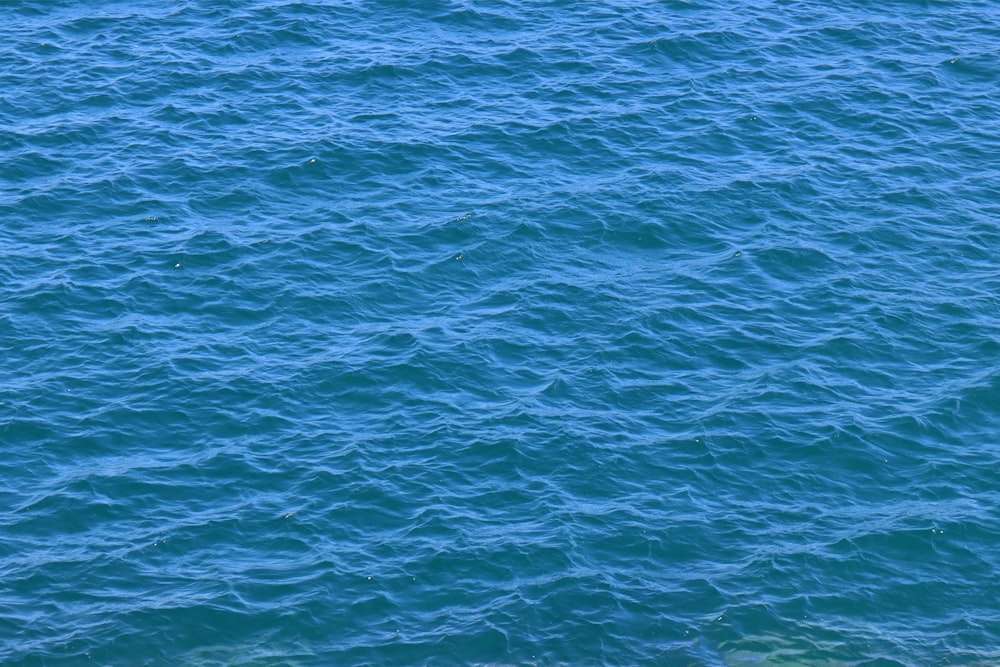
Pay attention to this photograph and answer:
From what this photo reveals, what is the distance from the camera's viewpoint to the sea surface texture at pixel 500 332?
51.1 meters

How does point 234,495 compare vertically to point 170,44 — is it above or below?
below

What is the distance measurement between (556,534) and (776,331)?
17066 mm

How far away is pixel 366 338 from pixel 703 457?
16569mm

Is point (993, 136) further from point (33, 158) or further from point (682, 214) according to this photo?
point (33, 158)

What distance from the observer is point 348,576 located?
169 ft

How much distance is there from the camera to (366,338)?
63.5 m

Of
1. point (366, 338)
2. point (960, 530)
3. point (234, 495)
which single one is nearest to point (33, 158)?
point (366, 338)

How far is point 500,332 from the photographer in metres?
64.1

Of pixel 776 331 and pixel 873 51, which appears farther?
pixel 873 51

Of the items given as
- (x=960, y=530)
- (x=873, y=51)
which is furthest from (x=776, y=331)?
(x=873, y=51)

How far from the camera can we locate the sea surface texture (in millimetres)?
51125

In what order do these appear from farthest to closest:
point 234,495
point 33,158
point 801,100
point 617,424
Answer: point 801,100 < point 33,158 < point 617,424 < point 234,495

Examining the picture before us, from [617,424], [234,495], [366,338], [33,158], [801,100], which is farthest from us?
[801,100]

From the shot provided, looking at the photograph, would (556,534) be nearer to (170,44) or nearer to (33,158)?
(33,158)
